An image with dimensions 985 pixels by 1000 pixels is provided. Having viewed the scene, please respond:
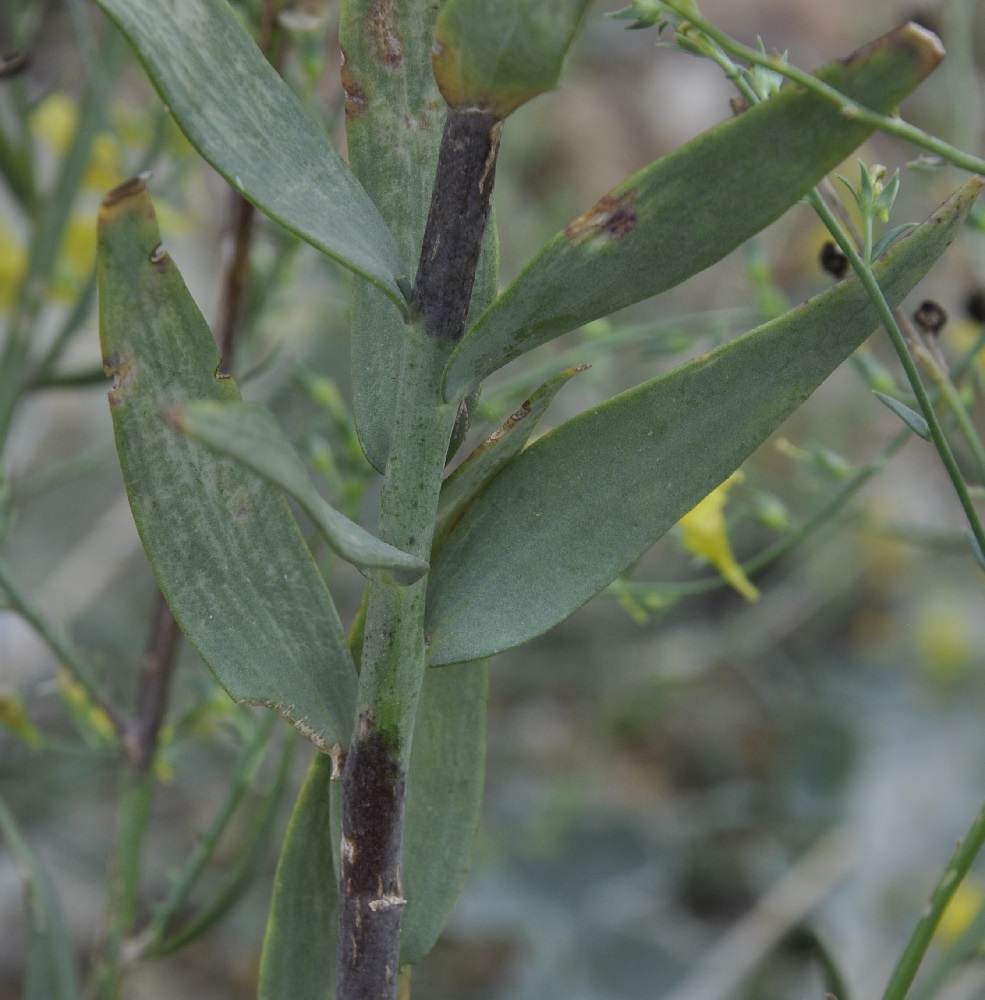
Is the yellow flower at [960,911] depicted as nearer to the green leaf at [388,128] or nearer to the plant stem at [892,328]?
the plant stem at [892,328]

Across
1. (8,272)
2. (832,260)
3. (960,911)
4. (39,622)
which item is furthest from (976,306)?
(8,272)

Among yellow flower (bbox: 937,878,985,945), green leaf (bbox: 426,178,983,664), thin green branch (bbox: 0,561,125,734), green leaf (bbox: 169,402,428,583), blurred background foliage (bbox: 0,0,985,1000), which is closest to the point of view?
green leaf (bbox: 169,402,428,583)

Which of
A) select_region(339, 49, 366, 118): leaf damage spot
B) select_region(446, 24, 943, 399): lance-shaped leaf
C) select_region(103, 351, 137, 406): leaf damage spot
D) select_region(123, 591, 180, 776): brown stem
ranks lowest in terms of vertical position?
select_region(123, 591, 180, 776): brown stem

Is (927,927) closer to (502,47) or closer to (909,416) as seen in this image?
(909,416)

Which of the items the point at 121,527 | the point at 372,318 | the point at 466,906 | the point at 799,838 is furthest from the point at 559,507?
the point at 121,527

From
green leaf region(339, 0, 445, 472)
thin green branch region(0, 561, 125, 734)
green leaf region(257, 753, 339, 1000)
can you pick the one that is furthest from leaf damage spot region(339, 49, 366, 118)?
thin green branch region(0, 561, 125, 734)

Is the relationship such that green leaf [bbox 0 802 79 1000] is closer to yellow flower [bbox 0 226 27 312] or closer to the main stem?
the main stem
